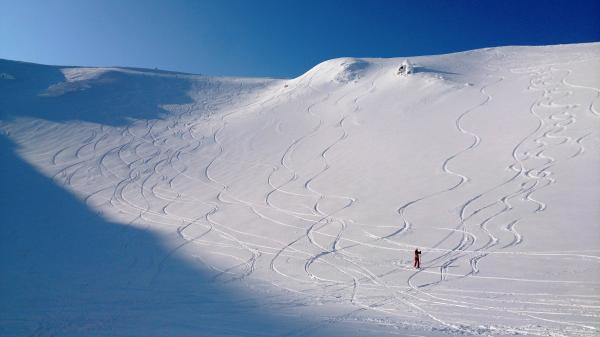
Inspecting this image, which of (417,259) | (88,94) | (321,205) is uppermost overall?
(88,94)

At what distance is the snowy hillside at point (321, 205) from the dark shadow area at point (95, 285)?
96 millimetres

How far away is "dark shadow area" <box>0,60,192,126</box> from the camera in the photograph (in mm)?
38094

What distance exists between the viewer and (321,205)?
20.6 metres

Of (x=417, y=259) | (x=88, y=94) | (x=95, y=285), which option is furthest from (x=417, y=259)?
(x=88, y=94)

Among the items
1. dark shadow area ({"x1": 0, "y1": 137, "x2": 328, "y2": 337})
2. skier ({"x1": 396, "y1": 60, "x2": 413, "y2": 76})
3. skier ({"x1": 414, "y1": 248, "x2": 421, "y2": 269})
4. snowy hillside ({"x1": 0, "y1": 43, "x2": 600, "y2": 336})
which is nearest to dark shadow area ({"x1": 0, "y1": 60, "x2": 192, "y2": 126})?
snowy hillside ({"x1": 0, "y1": 43, "x2": 600, "y2": 336})

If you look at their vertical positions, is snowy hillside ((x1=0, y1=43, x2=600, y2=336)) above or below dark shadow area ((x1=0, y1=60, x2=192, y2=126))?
below

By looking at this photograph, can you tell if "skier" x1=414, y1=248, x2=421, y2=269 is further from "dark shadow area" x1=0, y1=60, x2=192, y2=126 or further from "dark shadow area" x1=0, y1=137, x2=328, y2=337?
"dark shadow area" x1=0, y1=60, x2=192, y2=126

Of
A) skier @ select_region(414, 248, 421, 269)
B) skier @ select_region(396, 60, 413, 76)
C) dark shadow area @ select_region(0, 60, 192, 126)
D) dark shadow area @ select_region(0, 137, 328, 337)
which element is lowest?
dark shadow area @ select_region(0, 137, 328, 337)

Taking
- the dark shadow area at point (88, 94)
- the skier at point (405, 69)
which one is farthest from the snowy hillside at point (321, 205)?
the skier at point (405, 69)

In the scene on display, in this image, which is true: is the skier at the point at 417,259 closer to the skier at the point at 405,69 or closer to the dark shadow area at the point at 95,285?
the dark shadow area at the point at 95,285

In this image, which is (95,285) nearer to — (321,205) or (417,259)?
(417,259)

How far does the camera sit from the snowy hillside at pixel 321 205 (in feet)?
33.6

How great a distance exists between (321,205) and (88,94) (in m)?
32.5

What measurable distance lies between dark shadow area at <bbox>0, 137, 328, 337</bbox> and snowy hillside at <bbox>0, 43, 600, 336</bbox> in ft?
0.31
